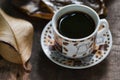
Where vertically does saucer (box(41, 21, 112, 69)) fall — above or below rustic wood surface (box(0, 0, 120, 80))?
above

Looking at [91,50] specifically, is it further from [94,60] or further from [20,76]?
[20,76]

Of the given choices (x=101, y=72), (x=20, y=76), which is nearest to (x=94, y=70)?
(x=101, y=72)

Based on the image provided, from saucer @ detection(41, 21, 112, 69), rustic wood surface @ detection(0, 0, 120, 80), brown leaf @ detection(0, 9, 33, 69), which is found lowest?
rustic wood surface @ detection(0, 0, 120, 80)

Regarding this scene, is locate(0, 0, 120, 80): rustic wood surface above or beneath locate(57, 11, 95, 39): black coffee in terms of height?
beneath

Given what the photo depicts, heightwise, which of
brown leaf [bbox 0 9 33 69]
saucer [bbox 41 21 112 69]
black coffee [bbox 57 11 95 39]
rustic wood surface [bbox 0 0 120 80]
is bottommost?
rustic wood surface [bbox 0 0 120 80]

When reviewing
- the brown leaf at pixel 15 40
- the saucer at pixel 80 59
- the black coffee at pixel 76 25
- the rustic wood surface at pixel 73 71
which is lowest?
the rustic wood surface at pixel 73 71
